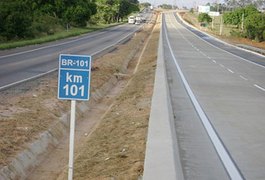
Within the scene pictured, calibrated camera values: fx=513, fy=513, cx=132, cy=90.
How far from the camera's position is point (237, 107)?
50.3ft

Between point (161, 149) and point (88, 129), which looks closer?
point (161, 149)

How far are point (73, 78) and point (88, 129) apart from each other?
8252 millimetres

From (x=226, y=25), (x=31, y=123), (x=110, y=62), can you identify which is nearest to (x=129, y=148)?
(x=31, y=123)

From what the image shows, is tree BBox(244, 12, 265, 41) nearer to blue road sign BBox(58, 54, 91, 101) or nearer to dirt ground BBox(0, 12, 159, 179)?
dirt ground BBox(0, 12, 159, 179)

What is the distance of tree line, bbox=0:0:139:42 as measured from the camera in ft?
174

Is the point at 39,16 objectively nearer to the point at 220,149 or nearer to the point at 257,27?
the point at 257,27

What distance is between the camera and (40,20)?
233 ft

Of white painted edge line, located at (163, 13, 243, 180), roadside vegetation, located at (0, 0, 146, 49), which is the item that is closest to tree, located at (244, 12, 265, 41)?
roadside vegetation, located at (0, 0, 146, 49)

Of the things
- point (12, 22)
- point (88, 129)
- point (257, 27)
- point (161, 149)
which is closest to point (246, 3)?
point (257, 27)

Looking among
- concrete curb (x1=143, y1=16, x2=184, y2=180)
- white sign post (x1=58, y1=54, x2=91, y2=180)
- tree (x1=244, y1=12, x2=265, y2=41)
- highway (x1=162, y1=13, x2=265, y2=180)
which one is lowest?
tree (x1=244, y1=12, x2=265, y2=41)

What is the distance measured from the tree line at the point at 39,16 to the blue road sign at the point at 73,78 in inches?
1767

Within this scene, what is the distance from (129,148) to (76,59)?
3.90 meters

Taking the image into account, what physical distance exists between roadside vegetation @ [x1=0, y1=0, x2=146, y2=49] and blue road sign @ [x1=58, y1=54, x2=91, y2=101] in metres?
32.3

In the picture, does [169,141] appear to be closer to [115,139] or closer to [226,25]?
[115,139]
